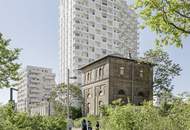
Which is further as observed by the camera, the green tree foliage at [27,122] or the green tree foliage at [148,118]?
the green tree foliage at [27,122]

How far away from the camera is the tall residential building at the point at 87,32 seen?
10775 cm

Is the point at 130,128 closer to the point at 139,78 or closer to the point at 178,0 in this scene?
the point at 178,0

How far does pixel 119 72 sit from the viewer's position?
184ft

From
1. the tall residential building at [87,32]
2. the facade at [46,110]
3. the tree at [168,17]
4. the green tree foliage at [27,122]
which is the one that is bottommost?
the facade at [46,110]

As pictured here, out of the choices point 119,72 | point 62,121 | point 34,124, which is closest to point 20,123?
point 34,124

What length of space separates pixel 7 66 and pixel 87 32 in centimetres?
9229

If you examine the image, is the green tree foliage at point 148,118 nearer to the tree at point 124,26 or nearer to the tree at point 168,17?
the tree at point 168,17

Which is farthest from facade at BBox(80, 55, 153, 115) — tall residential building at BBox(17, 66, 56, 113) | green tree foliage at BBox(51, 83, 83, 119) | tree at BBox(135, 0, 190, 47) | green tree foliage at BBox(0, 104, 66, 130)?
tall residential building at BBox(17, 66, 56, 113)

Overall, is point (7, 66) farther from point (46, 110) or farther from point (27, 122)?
point (46, 110)

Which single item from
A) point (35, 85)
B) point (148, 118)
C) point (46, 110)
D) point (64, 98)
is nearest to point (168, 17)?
point (148, 118)

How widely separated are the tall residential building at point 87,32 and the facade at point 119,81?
43.6 meters

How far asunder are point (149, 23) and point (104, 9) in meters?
112

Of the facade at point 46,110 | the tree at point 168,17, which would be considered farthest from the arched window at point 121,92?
the tree at point 168,17

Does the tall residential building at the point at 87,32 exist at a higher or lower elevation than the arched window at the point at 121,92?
higher
